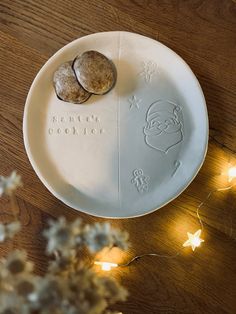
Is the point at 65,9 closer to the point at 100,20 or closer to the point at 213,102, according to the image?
the point at 100,20

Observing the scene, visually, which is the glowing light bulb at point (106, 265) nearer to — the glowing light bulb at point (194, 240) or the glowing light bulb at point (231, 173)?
the glowing light bulb at point (194, 240)

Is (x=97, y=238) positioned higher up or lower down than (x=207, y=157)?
lower down

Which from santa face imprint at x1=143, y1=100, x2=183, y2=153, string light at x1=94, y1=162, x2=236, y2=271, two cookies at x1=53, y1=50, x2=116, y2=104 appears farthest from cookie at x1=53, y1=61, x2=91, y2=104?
string light at x1=94, y1=162, x2=236, y2=271

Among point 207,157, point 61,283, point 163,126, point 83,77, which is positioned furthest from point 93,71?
point 61,283

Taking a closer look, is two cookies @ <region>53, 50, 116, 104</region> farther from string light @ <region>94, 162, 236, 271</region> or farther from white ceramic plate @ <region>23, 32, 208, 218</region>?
string light @ <region>94, 162, 236, 271</region>

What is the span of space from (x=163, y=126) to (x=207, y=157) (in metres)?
0.10

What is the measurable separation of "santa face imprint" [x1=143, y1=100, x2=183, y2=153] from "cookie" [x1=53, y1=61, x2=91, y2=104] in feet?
0.40

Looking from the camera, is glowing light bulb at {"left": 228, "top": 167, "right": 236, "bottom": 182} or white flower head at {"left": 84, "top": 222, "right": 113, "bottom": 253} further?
glowing light bulb at {"left": 228, "top": 167, "right": 236, "bottom": 182}

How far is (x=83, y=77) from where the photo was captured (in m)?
0.66

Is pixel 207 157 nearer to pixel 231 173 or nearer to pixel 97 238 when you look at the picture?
pixel 231 173

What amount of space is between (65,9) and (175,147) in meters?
0.33

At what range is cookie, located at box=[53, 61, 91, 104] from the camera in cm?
67

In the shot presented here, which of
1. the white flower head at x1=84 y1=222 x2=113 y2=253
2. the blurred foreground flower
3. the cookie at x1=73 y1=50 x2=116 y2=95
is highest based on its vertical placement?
the cookie at x1=73 y1=50 x2=116 y2=95

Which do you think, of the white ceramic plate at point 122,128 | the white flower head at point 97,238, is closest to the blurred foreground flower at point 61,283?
the white flower head at point 97,238
